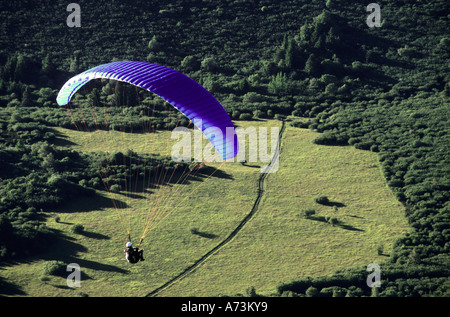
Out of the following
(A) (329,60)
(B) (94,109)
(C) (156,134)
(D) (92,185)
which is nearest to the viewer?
(D) (92,185)

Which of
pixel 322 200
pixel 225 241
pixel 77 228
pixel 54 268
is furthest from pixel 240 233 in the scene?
pixel 54 268

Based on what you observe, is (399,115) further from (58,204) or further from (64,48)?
(64,48)

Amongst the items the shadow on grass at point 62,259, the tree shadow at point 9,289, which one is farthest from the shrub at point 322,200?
the tree shadow at point 9,289

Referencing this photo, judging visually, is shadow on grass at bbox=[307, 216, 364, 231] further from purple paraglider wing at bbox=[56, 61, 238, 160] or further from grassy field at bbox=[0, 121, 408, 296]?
purple paraglider wing at bbox=[56, 61, 238, 160]

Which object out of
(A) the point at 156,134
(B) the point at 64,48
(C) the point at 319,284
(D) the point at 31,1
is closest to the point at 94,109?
(A) the point at 156,134

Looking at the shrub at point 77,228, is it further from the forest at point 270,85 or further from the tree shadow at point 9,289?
the tree shadow at point 9,289

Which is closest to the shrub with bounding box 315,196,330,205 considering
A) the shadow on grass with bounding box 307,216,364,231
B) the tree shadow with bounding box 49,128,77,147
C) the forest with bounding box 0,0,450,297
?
the shadow on grass with bounding box 307,216,364,231
